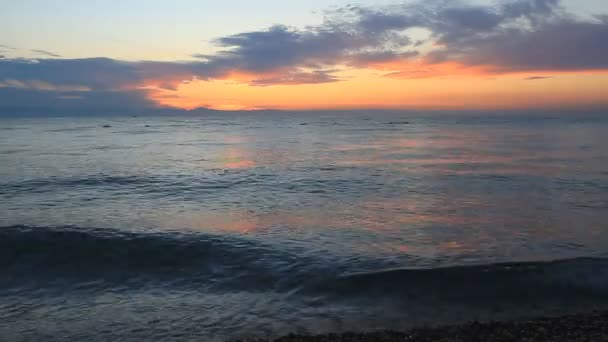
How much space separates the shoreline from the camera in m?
8.53

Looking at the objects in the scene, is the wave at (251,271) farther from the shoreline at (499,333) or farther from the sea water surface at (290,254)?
the shoreline at (499,333)

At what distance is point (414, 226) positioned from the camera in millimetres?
19188

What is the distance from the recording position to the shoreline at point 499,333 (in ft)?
28.0

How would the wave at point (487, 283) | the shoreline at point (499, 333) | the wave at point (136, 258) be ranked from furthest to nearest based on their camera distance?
1. the wave at point (136, 258)
2. the wave at point (487, 283)
3. the shoreline at point (499, 333)

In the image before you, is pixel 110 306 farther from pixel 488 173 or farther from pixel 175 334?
pixel 488 173

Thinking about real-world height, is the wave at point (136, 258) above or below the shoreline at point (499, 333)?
below

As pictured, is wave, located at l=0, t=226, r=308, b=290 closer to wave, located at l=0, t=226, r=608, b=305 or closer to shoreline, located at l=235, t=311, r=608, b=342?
wave, located at l=0, t=226, r=608, b=305

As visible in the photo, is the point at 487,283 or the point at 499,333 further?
the point at 487,283

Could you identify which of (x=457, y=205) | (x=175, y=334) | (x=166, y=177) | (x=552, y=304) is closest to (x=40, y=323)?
(x=175, y=334)

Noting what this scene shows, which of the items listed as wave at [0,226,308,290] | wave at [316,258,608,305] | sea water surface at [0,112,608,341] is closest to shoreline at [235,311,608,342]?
sea water surface at [0,112,608,341]

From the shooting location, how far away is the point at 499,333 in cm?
884

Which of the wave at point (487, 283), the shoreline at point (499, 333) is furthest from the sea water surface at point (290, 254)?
the shoreline at point (499, 333)

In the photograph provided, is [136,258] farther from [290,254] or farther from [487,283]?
[487,283]

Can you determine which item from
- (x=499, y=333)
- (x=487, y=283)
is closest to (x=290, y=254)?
(x=487, y=283)
